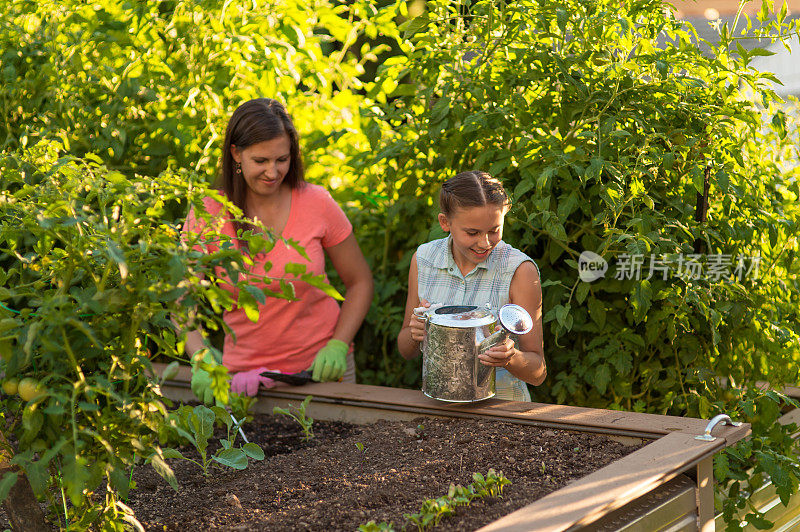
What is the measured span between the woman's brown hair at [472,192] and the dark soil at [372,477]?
2.02ft

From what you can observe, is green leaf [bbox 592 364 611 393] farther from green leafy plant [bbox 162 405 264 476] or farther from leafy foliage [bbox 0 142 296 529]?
leafy foliage [bbox 0 142 296 529]

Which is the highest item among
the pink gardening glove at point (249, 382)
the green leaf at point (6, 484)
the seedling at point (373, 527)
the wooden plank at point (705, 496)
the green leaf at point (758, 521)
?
the green leaf at point (6, 484)

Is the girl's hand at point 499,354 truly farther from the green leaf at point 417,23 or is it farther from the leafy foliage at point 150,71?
the leafy foliage at point 150,71

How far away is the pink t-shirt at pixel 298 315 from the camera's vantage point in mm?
3076

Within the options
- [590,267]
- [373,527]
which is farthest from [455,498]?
[590,267]

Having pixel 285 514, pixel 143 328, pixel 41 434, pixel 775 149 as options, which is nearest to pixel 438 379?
pixel 285 514

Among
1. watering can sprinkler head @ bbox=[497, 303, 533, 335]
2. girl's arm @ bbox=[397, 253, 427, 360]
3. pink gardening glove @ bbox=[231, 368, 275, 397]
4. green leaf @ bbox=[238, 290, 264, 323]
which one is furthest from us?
pink gardening glove @ bbox=[231, 368, 275, 397]

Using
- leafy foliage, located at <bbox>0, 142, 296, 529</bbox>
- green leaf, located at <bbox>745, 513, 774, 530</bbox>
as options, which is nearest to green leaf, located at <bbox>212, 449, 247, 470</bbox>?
leafy foliage, located at <bbox>0, 142, 296, 529</bbox>

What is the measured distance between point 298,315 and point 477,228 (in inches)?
35.0

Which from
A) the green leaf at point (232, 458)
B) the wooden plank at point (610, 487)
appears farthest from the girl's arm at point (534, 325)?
the green leaf at point (232, 458)

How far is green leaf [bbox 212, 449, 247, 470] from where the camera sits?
6.43 ft

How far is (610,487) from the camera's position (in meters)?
1.83

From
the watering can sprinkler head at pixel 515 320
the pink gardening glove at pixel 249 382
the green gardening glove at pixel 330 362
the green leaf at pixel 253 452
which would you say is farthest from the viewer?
the green gardening glove at pixel 330 362

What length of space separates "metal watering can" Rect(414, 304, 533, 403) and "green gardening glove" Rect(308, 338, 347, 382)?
1.93 feet
